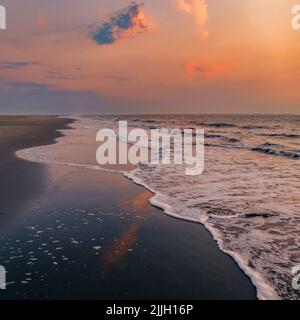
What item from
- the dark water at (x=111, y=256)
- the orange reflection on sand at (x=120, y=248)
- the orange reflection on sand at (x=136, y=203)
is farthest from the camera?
the orange reflection on sand at (x=136, y=203)

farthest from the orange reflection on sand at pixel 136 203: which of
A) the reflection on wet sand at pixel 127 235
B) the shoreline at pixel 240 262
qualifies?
the shoreline at pixel 240 262

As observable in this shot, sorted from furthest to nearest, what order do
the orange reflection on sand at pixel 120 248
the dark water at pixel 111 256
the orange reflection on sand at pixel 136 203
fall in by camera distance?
the orange reflection on sand at pixel 136 203 → the orange reflection on sand at pixel 120 248 → the dark water at pixel 111 256

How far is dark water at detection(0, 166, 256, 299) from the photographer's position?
15.5ft

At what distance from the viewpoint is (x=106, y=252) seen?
19.5 ft

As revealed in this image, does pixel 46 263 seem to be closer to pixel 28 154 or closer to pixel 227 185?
pixel 227 185

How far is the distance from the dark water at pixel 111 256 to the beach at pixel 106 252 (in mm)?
15

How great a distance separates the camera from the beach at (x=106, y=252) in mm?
4734

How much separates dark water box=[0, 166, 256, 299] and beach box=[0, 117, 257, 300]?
0.01 m

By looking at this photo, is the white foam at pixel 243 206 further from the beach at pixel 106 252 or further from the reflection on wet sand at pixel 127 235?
the reflection on wet sand at pixel 127 235

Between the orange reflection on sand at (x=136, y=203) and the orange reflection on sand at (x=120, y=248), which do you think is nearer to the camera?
the orange reflection on sand at (x=120, y=248)

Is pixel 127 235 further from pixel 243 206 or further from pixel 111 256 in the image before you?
pixel 243 206

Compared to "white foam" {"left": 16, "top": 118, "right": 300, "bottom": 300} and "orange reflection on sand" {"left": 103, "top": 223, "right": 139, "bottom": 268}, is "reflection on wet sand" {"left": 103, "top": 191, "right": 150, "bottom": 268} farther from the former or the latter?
"white foam" {"left": 16, "top": 118, "right": 300, "bottom": 300}

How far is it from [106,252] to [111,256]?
0.19 m
